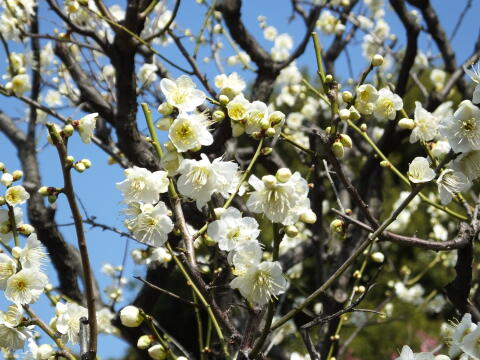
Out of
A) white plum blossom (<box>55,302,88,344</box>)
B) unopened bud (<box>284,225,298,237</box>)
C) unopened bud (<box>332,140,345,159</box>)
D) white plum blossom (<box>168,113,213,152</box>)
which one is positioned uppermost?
white plum blossom (<box>168,113,213,152</box>)

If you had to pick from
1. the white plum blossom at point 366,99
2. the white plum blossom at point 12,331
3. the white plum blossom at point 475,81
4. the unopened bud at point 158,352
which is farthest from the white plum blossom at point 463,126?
the white plum blossom at point 12,331

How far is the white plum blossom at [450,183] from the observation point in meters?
1.51

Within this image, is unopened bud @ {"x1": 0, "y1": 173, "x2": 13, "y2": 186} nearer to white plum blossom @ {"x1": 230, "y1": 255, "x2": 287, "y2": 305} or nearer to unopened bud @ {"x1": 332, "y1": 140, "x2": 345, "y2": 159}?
white plum blossom @ {"x1": 230, "y1": 255, "x2": 287, "y2": 305}

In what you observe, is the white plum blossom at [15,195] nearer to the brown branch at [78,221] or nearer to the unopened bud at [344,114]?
the brown branch at [78,221]

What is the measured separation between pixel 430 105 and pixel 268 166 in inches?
47.0

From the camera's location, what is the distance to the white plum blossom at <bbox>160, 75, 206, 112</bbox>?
1470 millimetres

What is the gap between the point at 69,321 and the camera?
1.66m

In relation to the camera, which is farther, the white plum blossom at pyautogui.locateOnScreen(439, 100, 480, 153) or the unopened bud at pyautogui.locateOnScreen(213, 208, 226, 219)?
the white plum blossom at pyautogui.locateOnScreen(439, 100, 480, 153)

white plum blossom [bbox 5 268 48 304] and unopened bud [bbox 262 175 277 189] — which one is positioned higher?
unopened bud [bbox 262 175 277 189]

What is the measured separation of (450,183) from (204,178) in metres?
0.66

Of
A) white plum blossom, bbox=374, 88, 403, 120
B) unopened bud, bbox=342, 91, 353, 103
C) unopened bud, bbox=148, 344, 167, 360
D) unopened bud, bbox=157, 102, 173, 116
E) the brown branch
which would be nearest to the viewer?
the brown branch

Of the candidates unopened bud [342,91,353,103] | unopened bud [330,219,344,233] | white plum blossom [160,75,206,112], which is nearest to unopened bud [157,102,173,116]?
white plum blossom [160,75,206,112]

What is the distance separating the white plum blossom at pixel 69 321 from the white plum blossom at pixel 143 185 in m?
0.45

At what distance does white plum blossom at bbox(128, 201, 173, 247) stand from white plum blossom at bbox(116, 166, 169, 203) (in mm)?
23
